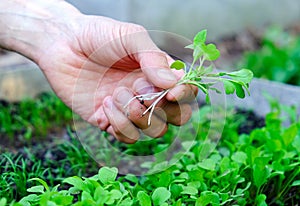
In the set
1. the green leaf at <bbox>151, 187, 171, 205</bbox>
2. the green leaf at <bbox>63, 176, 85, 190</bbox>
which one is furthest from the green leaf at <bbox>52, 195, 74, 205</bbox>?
the green leaf at <bbox>151, 187, 171, 205</bbox>

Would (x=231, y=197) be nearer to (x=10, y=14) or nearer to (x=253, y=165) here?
(x=253, y=165)

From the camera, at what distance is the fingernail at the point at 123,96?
1.69m

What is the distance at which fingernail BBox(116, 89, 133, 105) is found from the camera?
1692 millimetres

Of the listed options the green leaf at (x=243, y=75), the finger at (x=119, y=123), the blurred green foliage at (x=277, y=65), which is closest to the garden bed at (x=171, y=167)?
the finger at (x=119, y=123)

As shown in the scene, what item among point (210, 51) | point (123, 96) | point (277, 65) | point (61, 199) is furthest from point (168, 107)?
point (277, 65)

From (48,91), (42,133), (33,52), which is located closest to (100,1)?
(48,91)

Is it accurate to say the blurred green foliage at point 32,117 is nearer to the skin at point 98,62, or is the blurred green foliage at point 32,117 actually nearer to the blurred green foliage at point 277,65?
the skin at point 98,62

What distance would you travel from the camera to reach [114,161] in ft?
6.69

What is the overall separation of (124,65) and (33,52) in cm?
43

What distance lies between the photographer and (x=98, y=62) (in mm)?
1889

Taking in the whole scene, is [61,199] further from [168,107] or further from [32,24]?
[32,24]

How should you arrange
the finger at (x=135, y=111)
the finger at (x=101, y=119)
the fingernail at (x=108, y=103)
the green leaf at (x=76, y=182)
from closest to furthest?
1. the green leaf at (x=76, y=182)
2. the finger at (x=135, y=111)
3. the fingernail at (x=108, y=103)
4. the finger at (x=101, y=119)

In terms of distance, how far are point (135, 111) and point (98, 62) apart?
0.31 m

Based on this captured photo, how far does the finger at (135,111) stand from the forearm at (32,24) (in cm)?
47
